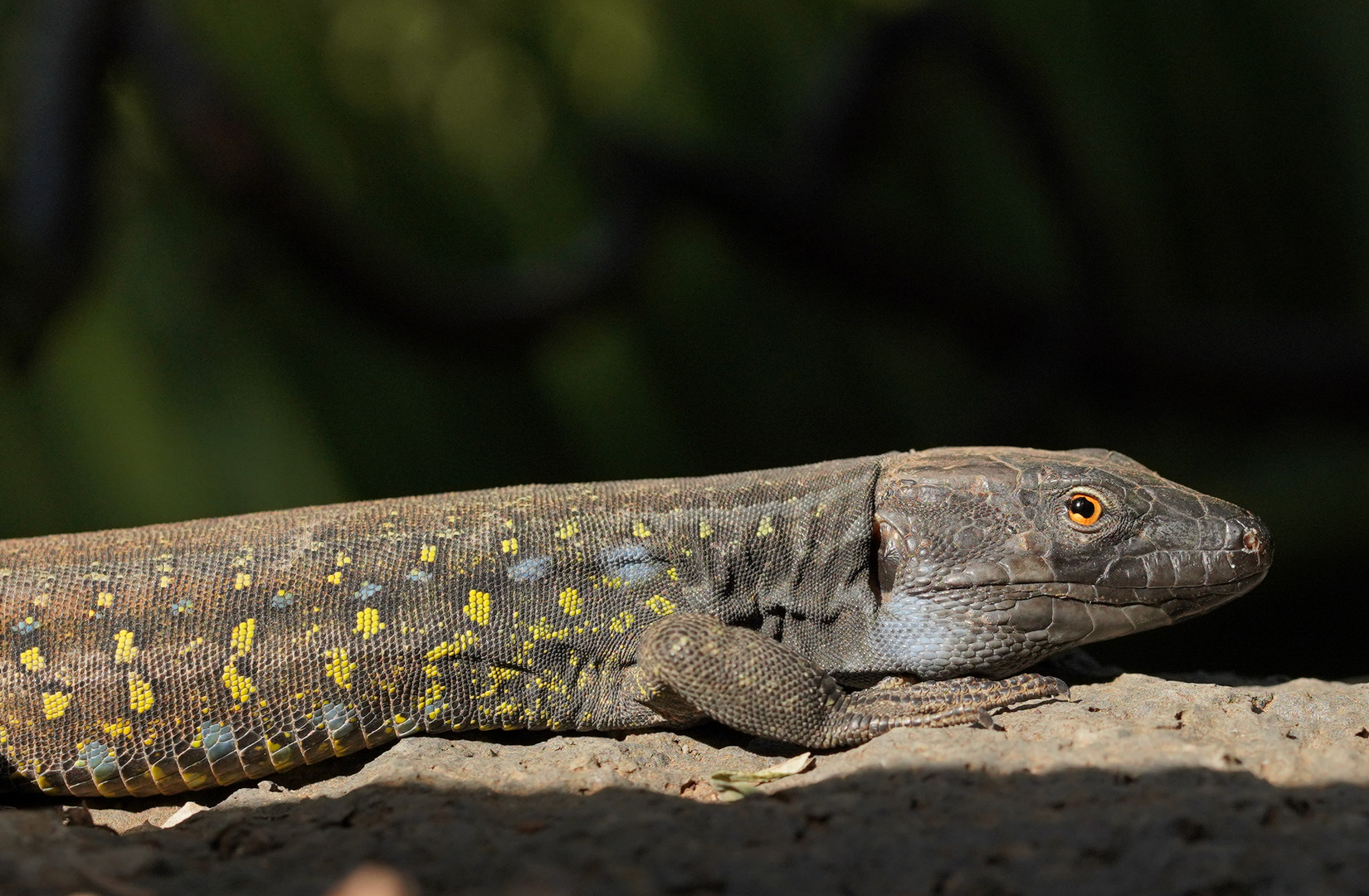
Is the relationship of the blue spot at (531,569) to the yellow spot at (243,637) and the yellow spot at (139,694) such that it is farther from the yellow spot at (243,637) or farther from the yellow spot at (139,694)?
the yellow spot at (139,694)

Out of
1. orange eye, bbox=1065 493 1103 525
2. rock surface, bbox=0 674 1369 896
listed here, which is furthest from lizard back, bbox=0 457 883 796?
orange eye, bbox=1065 493 1103 525

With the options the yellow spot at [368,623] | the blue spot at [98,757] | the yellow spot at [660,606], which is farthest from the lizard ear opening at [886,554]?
the blue spot at [98,757]

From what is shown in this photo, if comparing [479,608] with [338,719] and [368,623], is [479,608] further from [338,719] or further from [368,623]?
[338,719]

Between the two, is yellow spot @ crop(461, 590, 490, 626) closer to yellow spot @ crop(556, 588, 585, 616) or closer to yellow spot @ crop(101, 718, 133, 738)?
yellow spot @ crop(556, 588, 585, 616)

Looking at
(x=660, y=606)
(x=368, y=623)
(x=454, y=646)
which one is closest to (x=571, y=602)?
(x=660, y=606)

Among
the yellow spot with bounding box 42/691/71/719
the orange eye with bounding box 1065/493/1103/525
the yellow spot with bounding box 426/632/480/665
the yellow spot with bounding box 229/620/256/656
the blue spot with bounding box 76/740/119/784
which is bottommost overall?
the blue spot with bounding box 76/740/119/784

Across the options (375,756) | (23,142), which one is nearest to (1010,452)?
(375,756)
